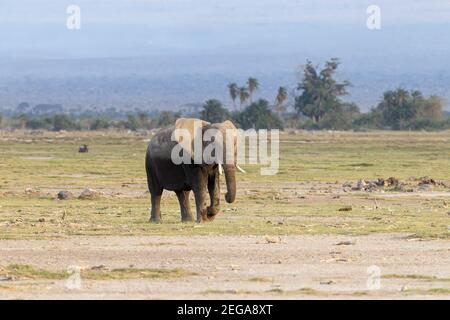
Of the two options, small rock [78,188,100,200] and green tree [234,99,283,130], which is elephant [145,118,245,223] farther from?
green tree [234,99,283,130]

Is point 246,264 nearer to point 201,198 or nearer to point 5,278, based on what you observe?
point 5,278

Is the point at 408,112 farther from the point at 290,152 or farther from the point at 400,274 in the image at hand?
the point at 400,274

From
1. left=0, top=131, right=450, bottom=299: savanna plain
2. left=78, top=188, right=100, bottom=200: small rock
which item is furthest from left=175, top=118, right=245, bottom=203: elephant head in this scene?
left=78, top=188, right=100, bottom=200: small rock

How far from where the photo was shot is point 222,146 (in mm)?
24250

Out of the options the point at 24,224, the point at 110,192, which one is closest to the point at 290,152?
the point at 110,192

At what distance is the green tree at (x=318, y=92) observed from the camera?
138625mm

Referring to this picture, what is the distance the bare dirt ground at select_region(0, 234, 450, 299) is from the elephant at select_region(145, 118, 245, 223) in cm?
210

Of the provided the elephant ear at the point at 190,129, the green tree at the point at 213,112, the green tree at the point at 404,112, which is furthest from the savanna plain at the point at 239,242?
the green tree at the point at 404,112

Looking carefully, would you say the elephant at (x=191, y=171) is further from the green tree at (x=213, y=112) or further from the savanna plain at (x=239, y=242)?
the green tree at (x=213, y=112)

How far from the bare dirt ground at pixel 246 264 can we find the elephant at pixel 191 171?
82.6 inches

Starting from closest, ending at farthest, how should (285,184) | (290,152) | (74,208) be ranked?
(74,208) < (285,184) < (290,152)

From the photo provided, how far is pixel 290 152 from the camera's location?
228 ft

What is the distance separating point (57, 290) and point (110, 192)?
67.7 ft
